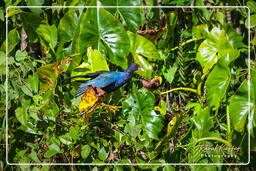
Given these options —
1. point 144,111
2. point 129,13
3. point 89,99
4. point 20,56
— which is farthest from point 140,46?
point 20,56

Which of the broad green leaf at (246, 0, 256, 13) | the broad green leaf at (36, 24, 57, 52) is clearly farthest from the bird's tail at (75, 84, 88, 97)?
the broad green leaf at (246, 0, 256, 13)

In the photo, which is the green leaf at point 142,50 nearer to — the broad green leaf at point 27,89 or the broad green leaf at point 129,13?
the broad green leaf at point 129,13

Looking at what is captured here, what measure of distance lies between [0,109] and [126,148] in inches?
21.5

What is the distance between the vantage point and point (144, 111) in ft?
5.92

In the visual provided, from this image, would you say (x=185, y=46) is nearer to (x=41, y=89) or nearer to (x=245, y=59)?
(x=245, y=59)

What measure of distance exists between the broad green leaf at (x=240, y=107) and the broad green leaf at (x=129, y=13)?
50cm

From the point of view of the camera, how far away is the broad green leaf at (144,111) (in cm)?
178

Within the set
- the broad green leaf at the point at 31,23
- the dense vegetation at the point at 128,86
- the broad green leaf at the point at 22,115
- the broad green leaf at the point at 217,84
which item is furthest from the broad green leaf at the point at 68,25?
the broad green leaf at the point at 217,84

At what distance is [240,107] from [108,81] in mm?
558

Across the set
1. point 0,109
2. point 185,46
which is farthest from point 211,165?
point 0,109

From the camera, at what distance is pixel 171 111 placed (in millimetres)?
1869

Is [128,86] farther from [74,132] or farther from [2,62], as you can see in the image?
[2,62]

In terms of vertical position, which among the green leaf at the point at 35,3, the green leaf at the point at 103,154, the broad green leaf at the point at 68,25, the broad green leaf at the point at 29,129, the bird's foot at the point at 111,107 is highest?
the green leaf at the point at 35,3

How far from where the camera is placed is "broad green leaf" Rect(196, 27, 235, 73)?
185 cm
